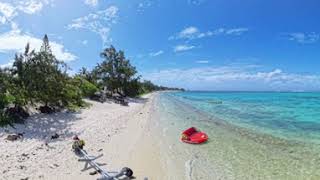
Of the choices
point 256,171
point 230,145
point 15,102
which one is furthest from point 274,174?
point 15,102

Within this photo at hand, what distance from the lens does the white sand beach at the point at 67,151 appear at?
9078 mm

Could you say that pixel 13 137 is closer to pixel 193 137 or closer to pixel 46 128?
pixel 46 128

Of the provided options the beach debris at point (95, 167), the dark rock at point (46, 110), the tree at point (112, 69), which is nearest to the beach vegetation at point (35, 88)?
the dark rock at point (46, 110)

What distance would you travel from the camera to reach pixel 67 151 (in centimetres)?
1149

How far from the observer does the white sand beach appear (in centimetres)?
908

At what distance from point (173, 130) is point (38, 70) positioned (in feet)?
36.5

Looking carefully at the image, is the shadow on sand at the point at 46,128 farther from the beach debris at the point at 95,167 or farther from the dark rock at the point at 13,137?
the beach debris at the point at 95,167

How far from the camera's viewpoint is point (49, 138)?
45.2 feet

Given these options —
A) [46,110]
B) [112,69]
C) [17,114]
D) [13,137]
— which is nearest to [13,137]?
[13,137]

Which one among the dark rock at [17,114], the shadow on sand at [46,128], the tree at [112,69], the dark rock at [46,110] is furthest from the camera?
the tree at [112,69]

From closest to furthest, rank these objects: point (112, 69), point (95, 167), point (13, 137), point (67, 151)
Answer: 1. point (95, 167)
2. point (67, 151)
3. point (13, 137)
4. point (112, 69)

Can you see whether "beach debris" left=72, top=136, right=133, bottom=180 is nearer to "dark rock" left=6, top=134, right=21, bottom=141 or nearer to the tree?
"dark rock" left=6, top=134, right=21, bottom=141

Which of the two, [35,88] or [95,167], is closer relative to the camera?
[95,167]

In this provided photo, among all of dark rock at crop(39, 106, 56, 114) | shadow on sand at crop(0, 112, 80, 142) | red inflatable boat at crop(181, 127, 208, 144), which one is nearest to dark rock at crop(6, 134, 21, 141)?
shadow on sand at crop(0, 112, 80, 142)
